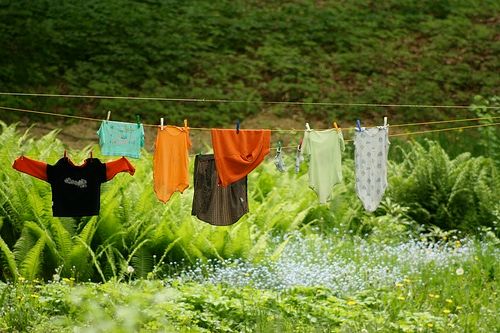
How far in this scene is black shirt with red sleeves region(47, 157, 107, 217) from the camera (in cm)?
598

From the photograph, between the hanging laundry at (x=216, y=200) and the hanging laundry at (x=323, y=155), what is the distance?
0.53 metres

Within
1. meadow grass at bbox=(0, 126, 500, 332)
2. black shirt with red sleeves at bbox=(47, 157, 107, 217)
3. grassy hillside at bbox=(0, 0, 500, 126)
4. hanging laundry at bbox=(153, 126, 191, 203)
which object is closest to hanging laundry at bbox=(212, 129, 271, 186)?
hanging laundry at bbox=(153, 126, 191, 203)

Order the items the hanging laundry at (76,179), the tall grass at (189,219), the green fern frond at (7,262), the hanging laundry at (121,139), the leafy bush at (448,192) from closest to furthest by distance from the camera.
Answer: the hanging laundry at (121,139)
the hanging laundry at (76,179)
the green fern frond at (7,262)
the tall grass at (189,219)
the leafy bush at (448,192)

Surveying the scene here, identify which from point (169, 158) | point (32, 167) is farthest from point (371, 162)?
point (32, 167)

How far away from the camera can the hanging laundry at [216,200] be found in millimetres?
6195

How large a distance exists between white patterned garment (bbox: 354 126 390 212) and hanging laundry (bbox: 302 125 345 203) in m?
0.14

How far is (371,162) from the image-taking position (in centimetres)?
623

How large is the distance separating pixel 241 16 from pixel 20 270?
10.2m

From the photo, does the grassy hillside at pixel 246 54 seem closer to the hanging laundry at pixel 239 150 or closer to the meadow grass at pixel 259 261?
the meadow grass at pixel 259 261

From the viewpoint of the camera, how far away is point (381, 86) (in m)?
14.8

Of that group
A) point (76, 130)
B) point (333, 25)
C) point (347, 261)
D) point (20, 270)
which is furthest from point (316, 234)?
point (333, 25)

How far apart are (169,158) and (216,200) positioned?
56 centimetres

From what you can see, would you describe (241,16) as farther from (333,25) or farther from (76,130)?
(76,130)

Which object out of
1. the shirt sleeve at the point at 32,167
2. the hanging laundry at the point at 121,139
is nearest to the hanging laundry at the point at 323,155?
Result: the hanging laundry at the point at 121,139
